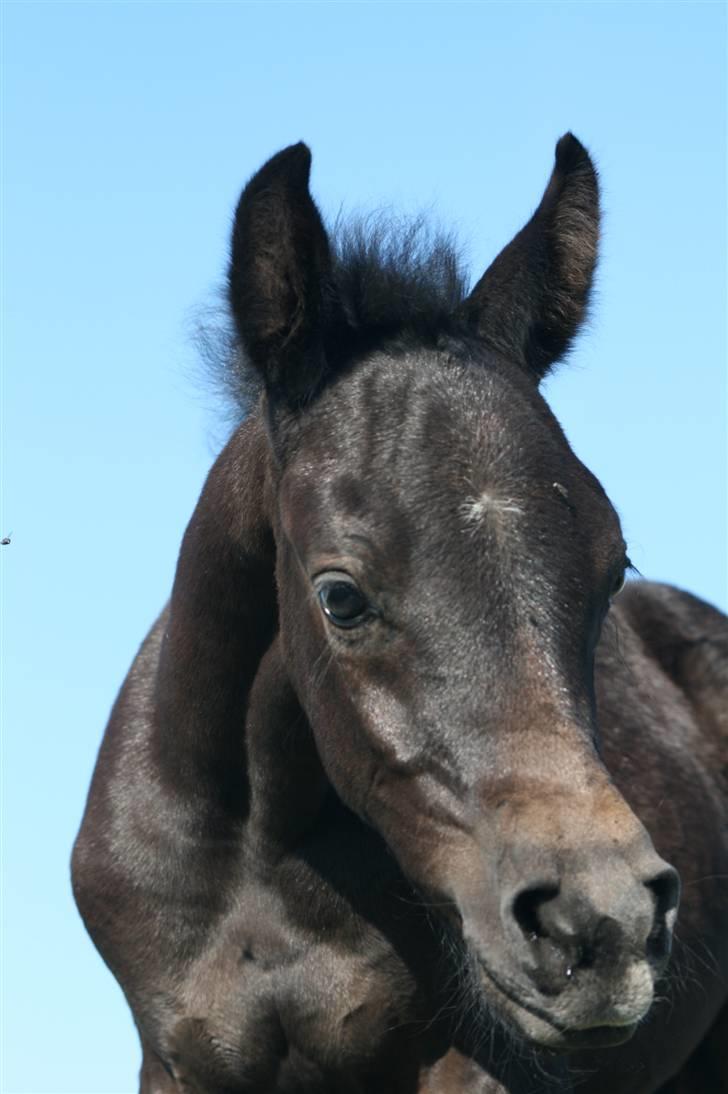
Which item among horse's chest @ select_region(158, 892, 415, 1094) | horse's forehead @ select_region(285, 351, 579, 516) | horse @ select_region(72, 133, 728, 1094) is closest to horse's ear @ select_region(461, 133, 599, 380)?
horse @ select_region(72, 133, 728, 1094)

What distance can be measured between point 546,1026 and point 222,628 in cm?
219

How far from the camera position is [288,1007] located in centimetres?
699

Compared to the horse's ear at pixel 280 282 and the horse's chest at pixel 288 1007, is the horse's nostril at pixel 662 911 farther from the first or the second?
the horse's ear at pixel 280 282

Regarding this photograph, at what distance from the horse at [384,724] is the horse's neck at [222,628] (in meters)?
0.01

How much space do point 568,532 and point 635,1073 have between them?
3405 mm

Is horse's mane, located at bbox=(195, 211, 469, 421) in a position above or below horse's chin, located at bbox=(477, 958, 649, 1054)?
above

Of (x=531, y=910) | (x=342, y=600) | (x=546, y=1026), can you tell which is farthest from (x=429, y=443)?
(x=546, y=1026)

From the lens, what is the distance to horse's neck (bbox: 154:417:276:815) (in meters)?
6.98

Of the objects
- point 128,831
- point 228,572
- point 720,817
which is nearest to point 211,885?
point 128,831

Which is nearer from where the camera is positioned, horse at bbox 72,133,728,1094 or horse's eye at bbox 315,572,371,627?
horse at bbox 72,133,728,1094

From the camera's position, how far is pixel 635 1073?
331 inches

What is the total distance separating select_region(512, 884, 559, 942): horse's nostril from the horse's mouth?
0.68 feet

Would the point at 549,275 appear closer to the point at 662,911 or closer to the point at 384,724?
the point at 384,724

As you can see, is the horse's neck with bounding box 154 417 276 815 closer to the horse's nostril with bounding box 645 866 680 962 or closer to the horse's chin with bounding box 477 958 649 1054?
the horse's chin with bounding box 477 958 649 1054
